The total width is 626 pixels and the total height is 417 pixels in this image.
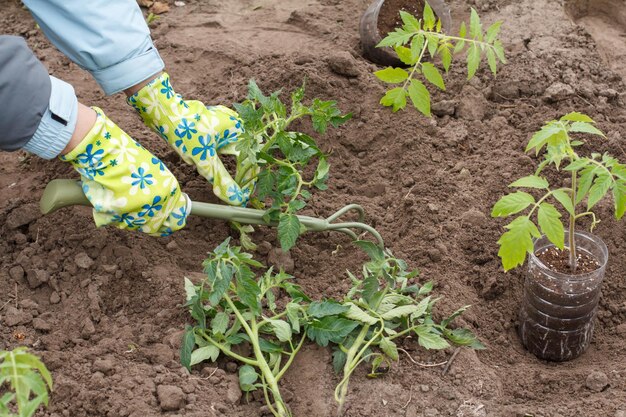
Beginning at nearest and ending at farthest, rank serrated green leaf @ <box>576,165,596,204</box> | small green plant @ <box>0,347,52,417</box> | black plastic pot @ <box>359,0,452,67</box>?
1. small green plant @ <box>0,347,52,417</box>
2. serrated green leaf @ <box>576,165,596,204</box>
3. black plastic pot @ <box>359,0,452,67</box>

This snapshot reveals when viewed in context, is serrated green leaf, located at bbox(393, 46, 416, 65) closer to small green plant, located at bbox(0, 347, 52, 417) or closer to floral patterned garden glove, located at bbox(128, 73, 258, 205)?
floral patterned garden glove, located at bbox(128, 73, 258, 205)

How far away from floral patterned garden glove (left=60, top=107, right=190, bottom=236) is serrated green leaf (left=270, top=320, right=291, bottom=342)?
0.48 metres

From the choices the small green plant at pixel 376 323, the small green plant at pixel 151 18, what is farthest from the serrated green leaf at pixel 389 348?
the small green plant at pixel 151 18

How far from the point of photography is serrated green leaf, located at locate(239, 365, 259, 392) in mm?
2270

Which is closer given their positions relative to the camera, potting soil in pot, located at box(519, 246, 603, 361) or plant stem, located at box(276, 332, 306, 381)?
plant stem, located at box(276, 332, 306, 381)

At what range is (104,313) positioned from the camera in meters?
2.54

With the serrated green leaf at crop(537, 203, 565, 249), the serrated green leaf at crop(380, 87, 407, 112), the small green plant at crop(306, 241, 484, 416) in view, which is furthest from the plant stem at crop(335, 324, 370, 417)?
the serrated green leaf at crop(380, 87, 407, 112)

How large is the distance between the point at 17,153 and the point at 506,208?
191 centimetres

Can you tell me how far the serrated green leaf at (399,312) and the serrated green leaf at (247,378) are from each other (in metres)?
0.40

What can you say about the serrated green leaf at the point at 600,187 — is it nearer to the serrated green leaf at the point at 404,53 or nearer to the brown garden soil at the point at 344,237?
the brown garden soil at the point at 344,237

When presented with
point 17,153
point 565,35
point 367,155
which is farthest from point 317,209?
point 565,35

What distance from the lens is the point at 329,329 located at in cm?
236

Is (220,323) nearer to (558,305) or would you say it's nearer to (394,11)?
(558,305)

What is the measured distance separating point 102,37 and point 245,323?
1.03m
